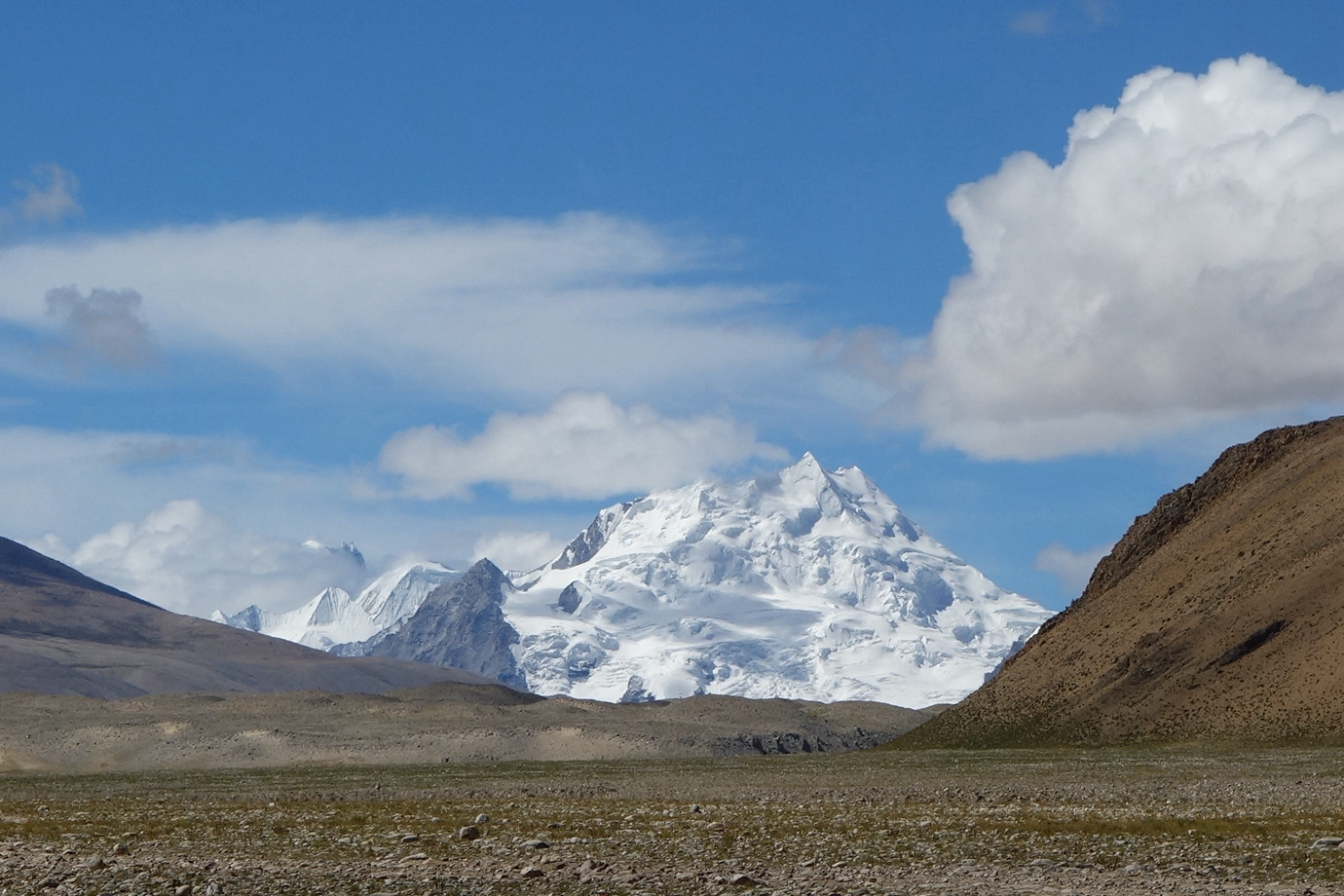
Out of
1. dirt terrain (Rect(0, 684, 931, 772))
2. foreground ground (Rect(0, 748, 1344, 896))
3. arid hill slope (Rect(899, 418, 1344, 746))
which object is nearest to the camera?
foreground ground (Rect(0, 748, 1344, 896))

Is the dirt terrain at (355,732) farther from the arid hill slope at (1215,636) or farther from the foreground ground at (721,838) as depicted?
the foreground ground at (721,838)

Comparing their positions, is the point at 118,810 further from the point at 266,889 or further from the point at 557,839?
the point at 266,889

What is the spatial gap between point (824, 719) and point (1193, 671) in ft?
259

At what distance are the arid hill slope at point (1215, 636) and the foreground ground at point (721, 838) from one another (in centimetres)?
3676

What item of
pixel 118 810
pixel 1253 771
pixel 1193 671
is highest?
pixel 1193 671

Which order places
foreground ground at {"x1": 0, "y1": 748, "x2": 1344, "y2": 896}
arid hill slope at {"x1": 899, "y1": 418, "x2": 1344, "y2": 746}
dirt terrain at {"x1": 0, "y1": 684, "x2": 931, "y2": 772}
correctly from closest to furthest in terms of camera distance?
foreground ground at {"x1": 0, "y1": 748, "x2": 1344, "y2": 896} → arid hill slope at {"x1": 899, "y1": 418, "x2": 1344, "y2": 746} → dirt terrain at {"x1": 0, "y1": 684, "x2": 931, "y2": 772}

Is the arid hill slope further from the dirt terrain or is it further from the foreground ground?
the foreground ground

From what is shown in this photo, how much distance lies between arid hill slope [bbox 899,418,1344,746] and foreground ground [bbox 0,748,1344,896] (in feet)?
121

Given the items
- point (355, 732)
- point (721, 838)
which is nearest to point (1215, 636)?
point (355, 732)

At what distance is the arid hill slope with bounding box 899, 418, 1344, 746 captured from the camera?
106 metres

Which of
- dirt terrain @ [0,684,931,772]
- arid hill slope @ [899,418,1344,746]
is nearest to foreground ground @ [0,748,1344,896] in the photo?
arid hill slope @ [899,418,1344,746]

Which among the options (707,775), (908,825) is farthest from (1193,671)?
(908,825)

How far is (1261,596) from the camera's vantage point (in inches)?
4609

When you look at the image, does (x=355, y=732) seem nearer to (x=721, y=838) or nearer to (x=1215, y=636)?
(x=1215, y=636)
